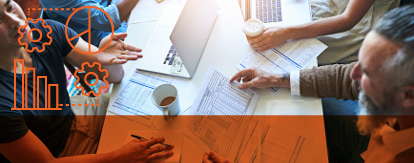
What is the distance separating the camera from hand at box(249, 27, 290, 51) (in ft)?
3.41

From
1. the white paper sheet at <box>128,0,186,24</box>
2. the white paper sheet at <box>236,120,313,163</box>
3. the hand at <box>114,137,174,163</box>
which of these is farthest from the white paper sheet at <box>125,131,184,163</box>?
the white paper sheet at <box>128,0,186,24</box>

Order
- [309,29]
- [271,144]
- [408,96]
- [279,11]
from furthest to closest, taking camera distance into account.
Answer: [279,11] < [309,29] < [271,144] < [408,96]

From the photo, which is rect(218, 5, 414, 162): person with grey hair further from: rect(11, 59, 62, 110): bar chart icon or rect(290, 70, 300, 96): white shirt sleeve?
rect(11, 59, 62, 110): bar chart icon

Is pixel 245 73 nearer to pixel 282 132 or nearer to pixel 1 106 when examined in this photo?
pixel 282 132

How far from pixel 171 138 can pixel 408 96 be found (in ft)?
2.43

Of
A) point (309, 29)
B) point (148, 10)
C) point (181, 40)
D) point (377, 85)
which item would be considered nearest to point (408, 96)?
point (377, 85)

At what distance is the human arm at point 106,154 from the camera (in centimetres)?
87

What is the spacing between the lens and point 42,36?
1.08 m

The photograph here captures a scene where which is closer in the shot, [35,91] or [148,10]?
[35,91]

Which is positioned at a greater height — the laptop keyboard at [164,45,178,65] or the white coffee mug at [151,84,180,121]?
the laptop keyboard at [164,45,178,65]

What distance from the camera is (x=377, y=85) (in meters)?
0.64

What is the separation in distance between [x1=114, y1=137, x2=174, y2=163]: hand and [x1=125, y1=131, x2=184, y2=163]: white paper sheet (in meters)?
0.02

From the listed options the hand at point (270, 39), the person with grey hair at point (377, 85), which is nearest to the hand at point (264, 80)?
the person with grey hair at point (377, 85)

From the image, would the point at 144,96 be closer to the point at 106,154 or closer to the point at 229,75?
the point at 106,154
